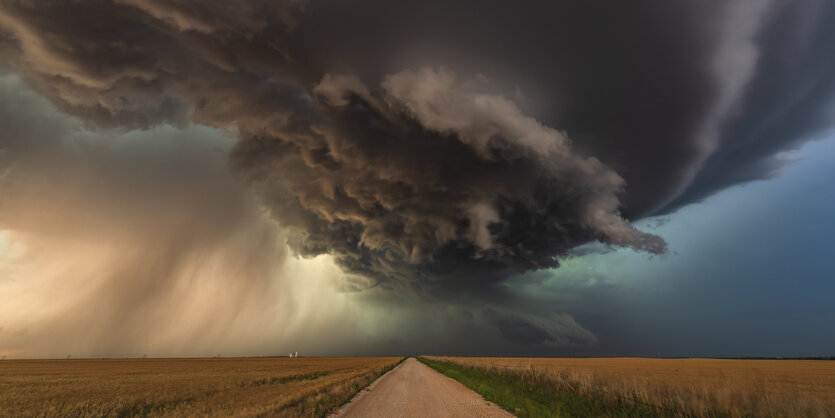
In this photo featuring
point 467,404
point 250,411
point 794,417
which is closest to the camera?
point 794,417

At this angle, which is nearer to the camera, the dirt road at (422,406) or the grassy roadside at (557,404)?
the grassy roadside at (557,404)

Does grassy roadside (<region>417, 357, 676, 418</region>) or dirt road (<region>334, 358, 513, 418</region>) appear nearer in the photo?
grassy roadside (<region>417, 357, 676, 418</region>)

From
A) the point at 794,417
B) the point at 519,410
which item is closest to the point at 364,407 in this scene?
the point at 519,410

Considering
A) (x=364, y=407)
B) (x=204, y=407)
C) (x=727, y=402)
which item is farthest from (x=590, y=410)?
(x=204, y=407)

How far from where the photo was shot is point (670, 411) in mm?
12078

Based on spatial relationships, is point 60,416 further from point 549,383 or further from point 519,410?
point 549,383

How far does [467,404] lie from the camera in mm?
16688

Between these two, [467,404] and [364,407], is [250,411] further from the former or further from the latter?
[467,404]

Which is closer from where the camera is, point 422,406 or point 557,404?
point 557,404

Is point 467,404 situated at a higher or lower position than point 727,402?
lower

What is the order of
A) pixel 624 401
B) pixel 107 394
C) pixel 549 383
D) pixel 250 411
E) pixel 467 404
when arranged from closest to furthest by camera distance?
pixel 624 401, pixel 250 411, pixel 467 404, pixel 549 383, pixel 107 394

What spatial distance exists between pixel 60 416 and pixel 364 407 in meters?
15.1

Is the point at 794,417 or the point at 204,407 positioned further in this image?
the point at 204,407

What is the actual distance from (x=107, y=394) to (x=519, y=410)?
2970cm
